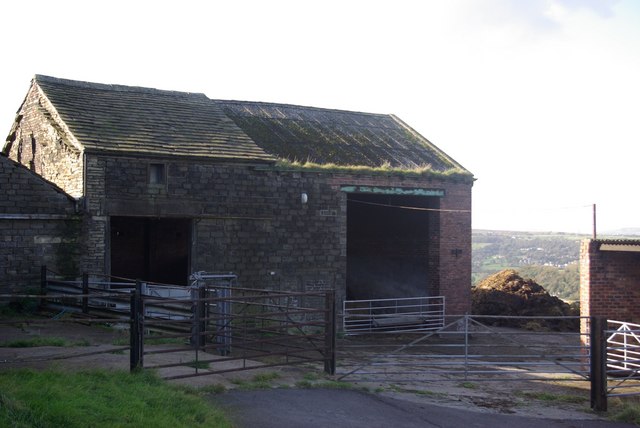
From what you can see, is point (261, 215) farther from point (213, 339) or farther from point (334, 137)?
point (213, 339)

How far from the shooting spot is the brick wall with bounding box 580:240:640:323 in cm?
1598

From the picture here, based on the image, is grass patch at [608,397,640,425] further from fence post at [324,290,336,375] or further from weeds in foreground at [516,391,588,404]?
fence post at [324,290,336,375]

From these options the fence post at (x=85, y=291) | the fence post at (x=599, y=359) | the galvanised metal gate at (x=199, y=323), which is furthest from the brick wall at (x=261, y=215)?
the fence post at (x=599, y=359)

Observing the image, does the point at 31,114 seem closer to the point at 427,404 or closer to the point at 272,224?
the point at 272,224

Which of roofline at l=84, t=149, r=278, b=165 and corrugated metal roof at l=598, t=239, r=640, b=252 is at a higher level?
roofline at l=84, t=149, r=278, b=165

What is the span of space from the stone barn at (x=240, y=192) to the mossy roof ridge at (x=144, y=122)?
2.5 inches

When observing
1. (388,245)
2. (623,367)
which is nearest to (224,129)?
(388,245)

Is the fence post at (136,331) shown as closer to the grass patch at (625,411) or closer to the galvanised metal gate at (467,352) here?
the galvanised metal gate at (467,352)

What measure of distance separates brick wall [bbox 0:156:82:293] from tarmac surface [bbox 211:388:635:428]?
1046 cm

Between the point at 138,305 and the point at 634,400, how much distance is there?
28.1 ft

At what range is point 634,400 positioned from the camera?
12.2 m

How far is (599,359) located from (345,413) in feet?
14.6

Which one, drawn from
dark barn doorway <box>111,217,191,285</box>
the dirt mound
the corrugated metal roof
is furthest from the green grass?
the dirt mound

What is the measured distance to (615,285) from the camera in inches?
631
